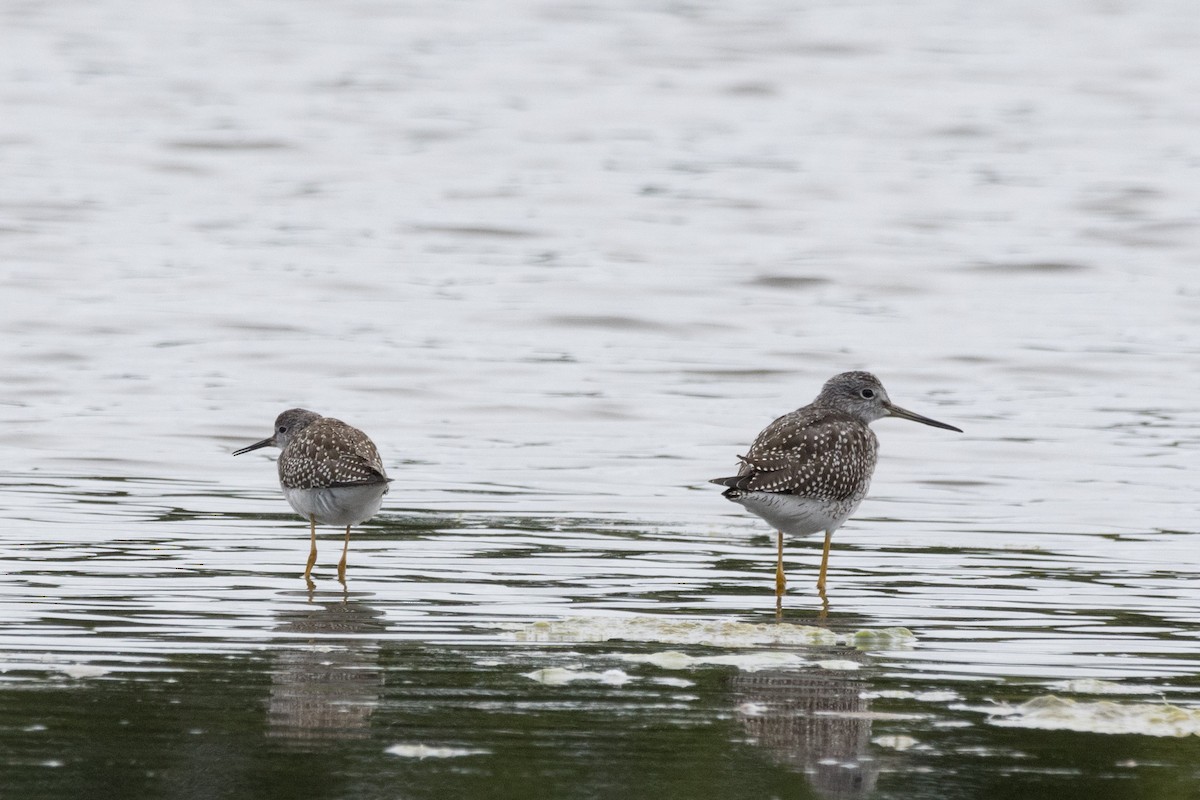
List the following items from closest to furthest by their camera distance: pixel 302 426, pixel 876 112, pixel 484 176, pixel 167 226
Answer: pixel 302 426, pixel 167 226, pixel 484 176, pixel 876 112

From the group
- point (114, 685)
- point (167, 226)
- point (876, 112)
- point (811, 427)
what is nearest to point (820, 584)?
point (811, 427)

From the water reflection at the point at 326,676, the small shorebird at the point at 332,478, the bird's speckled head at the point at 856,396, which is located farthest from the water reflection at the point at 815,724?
the bird's speckled head at the point at 856,396

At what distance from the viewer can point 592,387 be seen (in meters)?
17.1

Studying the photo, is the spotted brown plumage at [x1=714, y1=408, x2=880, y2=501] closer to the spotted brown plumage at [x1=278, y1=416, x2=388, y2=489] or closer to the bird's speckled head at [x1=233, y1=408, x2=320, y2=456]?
the spotted brown plumage at [x1=278, y1=416, x2=388, y2=489]

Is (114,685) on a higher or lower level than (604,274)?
higher

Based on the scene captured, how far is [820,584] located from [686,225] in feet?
54.6

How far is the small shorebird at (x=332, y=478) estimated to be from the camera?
992 centimetres

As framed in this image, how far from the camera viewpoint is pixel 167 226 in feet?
80.7

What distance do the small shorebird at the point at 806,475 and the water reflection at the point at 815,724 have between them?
6.75 ft

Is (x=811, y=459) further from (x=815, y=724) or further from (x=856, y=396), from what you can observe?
(x=815, y=724)

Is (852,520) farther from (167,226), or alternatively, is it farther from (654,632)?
(167,226)

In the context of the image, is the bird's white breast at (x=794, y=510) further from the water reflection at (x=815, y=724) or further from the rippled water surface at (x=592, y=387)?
the water reflection at (x=815, y=724)

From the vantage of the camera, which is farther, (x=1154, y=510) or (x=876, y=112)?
(x=876, y=112)

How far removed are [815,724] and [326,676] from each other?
6.27 feet
